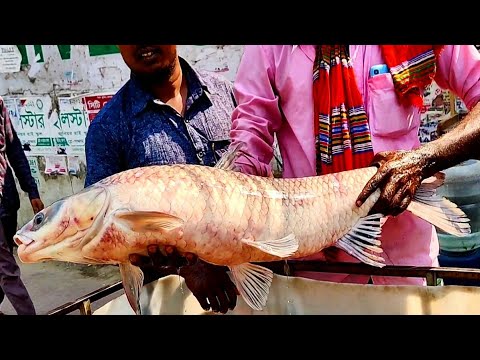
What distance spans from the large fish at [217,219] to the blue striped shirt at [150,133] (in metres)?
0.46

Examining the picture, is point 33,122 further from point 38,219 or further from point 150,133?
point 38,219

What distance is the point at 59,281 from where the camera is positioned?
518 centimetres

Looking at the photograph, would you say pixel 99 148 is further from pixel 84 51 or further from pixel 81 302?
pixel 84 51

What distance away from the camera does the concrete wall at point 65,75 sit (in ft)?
15.6

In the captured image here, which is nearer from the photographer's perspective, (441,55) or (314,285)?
(441,55)

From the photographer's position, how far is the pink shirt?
2025 mm

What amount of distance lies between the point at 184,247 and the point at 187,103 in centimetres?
94

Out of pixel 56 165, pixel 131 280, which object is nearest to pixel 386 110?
pixel 131 280

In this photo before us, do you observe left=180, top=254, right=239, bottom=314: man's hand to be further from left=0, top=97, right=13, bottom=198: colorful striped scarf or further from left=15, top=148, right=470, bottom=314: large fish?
left=0, top=97, right=13, bottom=198: colorful striped scarf

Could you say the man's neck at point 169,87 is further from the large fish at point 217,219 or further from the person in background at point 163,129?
the large fish at point 217,219

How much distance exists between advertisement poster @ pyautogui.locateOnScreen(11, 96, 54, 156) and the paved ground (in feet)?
3.92

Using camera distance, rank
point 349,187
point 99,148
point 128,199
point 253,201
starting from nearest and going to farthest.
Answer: point 128,199 < point 253,201 < point 349,187 < point 99,148

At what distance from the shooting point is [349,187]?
1908mm
